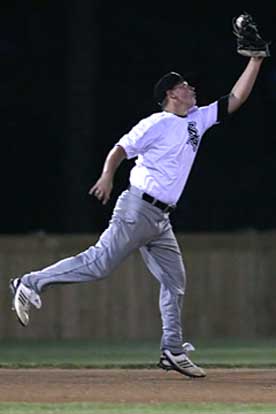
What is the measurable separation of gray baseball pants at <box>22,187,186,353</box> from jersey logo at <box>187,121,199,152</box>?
1.79ft

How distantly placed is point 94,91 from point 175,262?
458 inches

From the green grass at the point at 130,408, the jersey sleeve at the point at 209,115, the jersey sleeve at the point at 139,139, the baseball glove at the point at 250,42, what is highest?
the baseball glove at the point at 250,42

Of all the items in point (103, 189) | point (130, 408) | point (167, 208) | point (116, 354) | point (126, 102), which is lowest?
point (116, 354)

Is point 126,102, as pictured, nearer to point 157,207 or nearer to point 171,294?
point 171,294

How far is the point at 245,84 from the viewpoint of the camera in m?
11.0

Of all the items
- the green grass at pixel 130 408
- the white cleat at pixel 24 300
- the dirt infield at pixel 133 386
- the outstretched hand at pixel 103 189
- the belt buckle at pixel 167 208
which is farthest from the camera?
the belt buckle at pixel 167 208

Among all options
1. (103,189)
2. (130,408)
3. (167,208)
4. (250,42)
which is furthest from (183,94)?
(130,408)

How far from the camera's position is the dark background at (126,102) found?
893 inches

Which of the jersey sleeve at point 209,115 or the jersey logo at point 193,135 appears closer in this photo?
the jersey logo at point 193,135

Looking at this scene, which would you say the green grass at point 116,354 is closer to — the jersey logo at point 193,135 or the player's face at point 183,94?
the jersey logo at point 193,135

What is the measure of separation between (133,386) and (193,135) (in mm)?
1939

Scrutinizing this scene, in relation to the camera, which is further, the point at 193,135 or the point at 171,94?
the point at 171,94

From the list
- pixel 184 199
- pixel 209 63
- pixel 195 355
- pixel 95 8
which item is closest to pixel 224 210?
pixel 184 199

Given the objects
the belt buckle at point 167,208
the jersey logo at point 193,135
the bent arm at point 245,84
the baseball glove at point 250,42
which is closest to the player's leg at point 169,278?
the belt buckle at point 167,208
